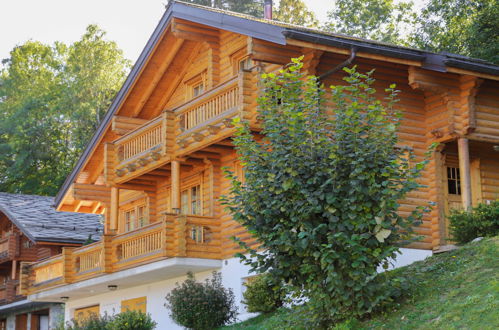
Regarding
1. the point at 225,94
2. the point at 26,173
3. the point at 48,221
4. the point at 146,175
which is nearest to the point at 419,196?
the point at 225,94

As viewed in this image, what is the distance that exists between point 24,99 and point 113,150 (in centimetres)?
3077

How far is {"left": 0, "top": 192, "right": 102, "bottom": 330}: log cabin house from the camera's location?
3472cm

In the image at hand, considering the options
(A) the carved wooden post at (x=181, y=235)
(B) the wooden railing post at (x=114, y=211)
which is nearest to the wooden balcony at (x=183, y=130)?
(B) the wooden railing post at (x=114, y=211)

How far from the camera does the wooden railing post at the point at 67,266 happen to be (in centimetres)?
2669

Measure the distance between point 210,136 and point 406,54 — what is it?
5486 millimetres

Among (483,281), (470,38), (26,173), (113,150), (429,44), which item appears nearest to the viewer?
(483,281)

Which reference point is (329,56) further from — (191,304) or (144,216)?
(144,216)

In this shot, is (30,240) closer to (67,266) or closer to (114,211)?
(67,266)

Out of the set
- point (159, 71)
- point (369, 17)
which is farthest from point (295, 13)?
point (159, 71)

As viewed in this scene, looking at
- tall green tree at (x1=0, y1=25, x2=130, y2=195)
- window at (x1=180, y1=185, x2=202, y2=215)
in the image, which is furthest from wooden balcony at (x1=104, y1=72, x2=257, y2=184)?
tall green tree at (x1=0, y1=25, x2=130, y2=195)

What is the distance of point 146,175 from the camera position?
84.2 feet

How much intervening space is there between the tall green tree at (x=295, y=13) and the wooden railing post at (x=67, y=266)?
30840 mm

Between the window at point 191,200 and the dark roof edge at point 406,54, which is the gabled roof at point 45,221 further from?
the dark roof edge at point 406,54

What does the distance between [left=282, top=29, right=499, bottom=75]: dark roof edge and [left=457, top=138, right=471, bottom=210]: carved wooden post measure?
1.88m
